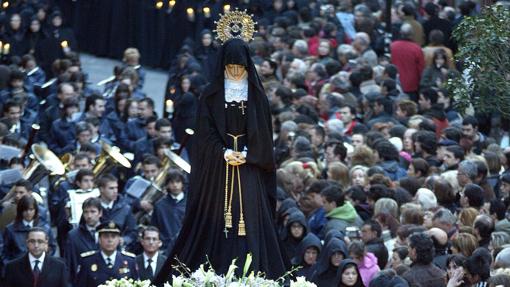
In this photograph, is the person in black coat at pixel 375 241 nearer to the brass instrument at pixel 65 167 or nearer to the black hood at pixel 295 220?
the black hood at pixel 295 220

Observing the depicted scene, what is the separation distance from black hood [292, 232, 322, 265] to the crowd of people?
0.02 m

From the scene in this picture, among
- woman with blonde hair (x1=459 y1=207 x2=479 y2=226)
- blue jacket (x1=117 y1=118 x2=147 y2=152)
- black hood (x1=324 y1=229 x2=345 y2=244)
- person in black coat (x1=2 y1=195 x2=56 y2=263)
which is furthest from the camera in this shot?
blue jacket (x1=117 y1=118 x2=147 y2=152)

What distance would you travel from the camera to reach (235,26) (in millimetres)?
14602

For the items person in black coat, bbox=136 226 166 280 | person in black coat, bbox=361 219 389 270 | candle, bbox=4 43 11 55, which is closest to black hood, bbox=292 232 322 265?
person in black coat, bbox=361 219 389 270

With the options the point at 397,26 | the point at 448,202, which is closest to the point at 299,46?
the point at 397,26

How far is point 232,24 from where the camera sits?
14.6 m

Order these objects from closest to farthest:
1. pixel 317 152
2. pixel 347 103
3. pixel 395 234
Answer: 1. pixel 395 234
2. pixel 317 152
3. pixel 347 103

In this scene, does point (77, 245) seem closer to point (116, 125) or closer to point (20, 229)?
point (20, 229)

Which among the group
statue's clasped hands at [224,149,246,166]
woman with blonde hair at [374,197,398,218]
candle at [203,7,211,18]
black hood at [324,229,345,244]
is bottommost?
candle at [203,7,211,18]

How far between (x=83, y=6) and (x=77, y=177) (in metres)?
15.9

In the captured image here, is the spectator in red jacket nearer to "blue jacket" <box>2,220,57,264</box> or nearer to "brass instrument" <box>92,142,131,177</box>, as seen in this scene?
"brass instrument" <box>92,142,131,177</box>

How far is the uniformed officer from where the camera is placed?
18031 millimetres

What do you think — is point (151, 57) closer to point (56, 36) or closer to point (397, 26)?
point (56, 36)

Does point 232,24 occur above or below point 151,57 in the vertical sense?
above
